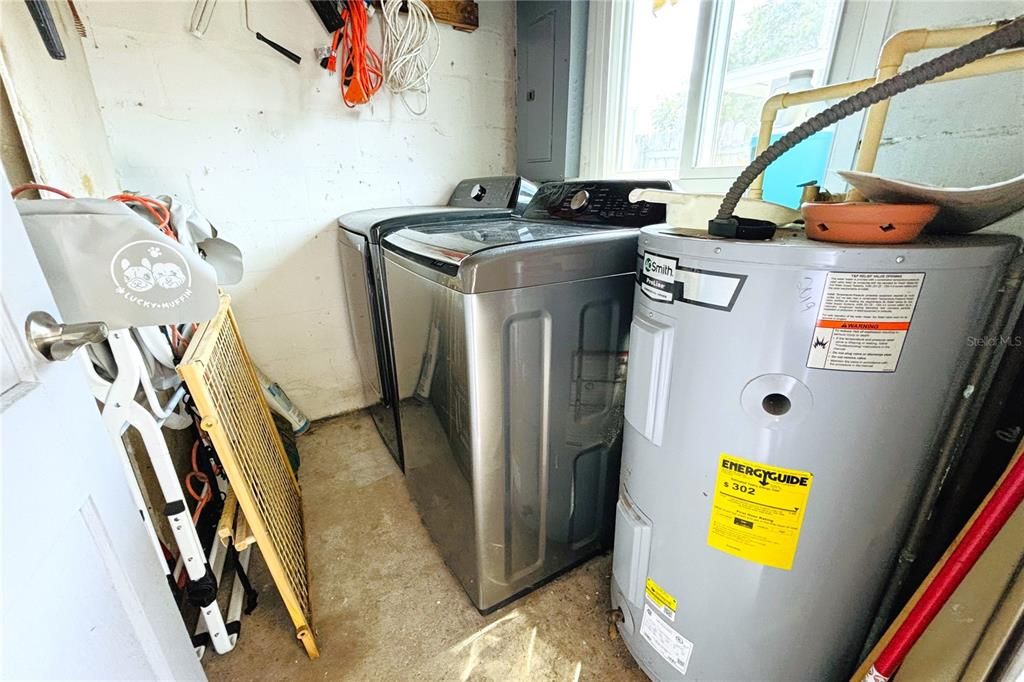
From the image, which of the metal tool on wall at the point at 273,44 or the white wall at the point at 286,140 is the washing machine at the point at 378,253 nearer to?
the white wall at the point at 286,140

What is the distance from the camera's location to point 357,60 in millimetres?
1771

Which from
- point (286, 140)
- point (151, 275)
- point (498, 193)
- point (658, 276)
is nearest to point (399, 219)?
point (498, 193)

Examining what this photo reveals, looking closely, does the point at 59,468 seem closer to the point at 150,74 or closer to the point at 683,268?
the point at 683,268

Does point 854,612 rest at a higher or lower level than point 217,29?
lower

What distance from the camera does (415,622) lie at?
1207mm

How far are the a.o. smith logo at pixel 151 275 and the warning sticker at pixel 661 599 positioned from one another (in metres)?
1.08

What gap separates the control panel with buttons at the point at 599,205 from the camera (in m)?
1.22

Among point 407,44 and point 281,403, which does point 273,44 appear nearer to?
point 407,44

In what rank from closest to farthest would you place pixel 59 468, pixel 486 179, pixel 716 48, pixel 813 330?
pixel 59 468, pixel 813 330, pixel 716 48, pixel 486 179

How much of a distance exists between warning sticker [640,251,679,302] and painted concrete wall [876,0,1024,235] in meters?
0.75

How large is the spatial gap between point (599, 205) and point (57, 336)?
1245 mm

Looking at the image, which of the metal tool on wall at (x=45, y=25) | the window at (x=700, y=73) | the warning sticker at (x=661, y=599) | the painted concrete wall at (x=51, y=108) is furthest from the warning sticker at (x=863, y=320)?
the metal tool on wall at (x=45, y=25)

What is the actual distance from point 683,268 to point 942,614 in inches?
27.4

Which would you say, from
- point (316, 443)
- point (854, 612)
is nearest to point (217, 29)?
point (316, 443)
